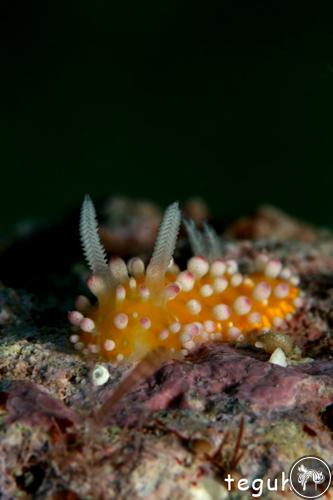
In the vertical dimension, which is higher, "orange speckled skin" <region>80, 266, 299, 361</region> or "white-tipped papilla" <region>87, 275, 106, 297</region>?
"white-tipped papilla" <region>87, 275, 106, 297</region>

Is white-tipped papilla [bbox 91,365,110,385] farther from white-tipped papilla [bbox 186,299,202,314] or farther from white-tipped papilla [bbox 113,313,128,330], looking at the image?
white-tipped papilla [bbox 186,299,202,314]

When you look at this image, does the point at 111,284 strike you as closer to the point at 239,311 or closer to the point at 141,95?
the point at 239,311

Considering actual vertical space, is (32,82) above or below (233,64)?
above

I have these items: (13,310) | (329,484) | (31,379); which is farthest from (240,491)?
(13,310)

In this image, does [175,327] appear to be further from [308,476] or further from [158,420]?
[308,476]

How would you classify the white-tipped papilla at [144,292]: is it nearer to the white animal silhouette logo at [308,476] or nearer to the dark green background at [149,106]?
the white animal silhouette logo at [308,476]
